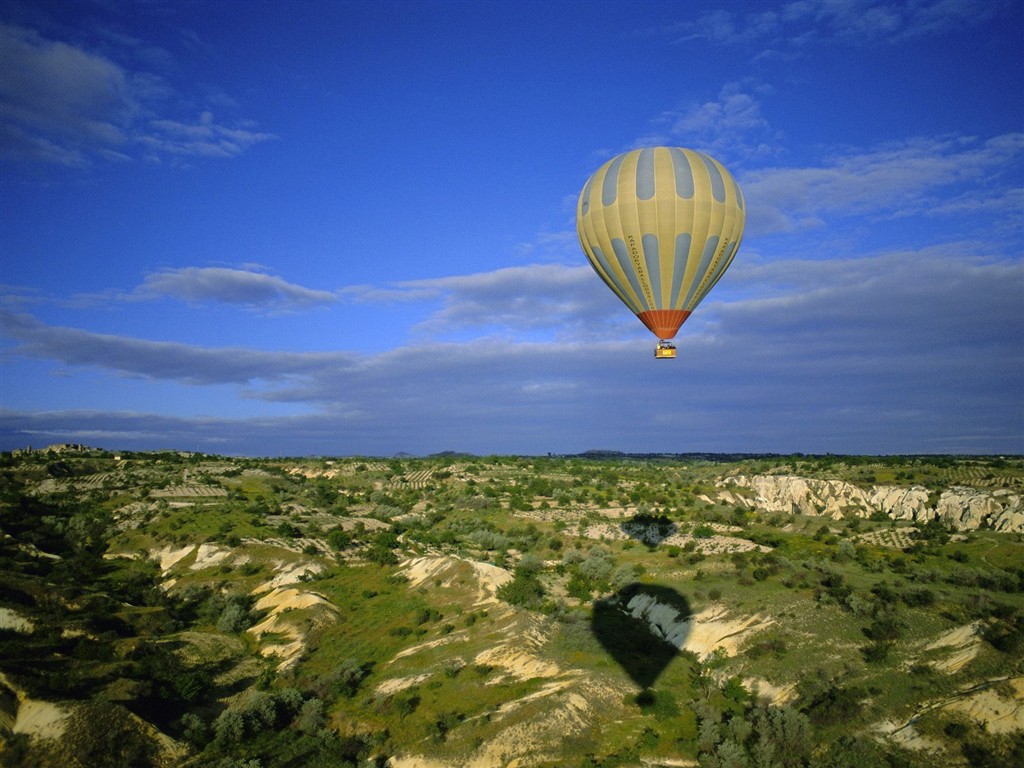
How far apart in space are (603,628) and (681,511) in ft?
102

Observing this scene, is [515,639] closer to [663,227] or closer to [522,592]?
[522,592]

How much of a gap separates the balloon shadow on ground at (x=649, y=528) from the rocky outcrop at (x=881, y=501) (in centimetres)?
1909

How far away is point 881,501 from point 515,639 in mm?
49036

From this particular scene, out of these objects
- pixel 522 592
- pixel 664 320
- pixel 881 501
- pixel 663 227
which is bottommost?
pixel 522 592

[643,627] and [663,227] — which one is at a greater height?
[663,227]

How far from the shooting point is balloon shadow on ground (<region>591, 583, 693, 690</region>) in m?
28.9

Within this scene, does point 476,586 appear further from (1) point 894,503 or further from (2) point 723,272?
(1) point 894,503

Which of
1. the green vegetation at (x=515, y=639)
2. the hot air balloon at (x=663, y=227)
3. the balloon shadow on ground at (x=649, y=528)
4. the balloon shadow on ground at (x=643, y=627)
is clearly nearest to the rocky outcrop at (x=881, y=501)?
the green vegetation at (x=515, y=639)

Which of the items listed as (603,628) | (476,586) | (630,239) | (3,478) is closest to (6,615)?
(476,586)

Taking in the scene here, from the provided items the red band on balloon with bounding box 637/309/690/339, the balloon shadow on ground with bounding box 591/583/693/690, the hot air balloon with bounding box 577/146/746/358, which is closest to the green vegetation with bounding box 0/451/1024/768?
the balloon shadow on ground with bounding box 591/583/693/690

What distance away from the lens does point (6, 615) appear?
105 feet

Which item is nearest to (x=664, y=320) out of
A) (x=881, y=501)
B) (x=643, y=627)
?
(x=643, y=627)

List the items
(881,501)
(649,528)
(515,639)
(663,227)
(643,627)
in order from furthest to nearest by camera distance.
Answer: (881,501) → (649,528) → (663,227) → (643,627) → (515,639)

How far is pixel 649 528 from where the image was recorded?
53094 mm
